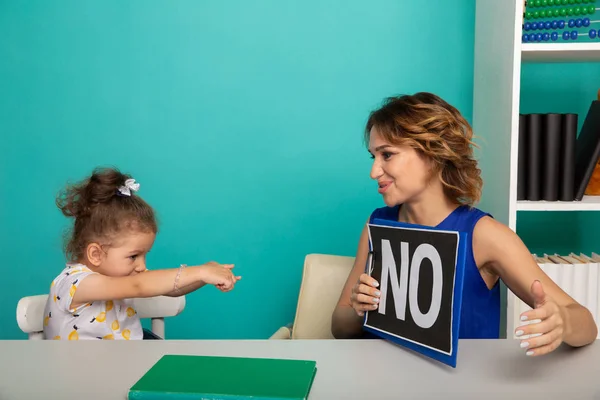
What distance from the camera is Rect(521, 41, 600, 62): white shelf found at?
76.6 inches

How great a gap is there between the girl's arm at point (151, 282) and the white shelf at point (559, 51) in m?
1.17

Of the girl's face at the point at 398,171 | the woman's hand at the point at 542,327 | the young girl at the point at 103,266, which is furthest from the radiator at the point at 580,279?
the young girl at the point at 103,266

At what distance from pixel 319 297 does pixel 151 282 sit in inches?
22.8

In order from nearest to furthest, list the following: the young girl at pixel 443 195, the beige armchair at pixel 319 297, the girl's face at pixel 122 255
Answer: the young girl at pixel 443 195
the girl's face at pixel 122 255
the beige armchair at pixel 319 297

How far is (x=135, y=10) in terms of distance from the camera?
245cm

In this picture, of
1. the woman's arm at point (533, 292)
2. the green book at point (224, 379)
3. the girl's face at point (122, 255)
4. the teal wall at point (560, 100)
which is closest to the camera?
the green book at point (224, 379)

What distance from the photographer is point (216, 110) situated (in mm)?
2477

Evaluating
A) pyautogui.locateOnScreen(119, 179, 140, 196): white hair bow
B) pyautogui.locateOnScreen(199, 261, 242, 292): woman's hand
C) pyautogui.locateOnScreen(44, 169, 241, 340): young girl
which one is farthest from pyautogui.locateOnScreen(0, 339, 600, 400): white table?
pyautogui.locateOnScreen(119, 179, 140, 196): white hair bow

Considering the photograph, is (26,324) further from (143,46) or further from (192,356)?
(143,46)

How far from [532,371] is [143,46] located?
76.3 inches

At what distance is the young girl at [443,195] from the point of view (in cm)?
154

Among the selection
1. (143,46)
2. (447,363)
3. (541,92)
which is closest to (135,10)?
(143,46)

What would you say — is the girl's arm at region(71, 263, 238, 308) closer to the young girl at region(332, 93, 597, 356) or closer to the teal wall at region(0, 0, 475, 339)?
the young girl at region(332, 93, 597, 356)

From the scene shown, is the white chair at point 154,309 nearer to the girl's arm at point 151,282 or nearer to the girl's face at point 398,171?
the girl's arm at point 151,282
